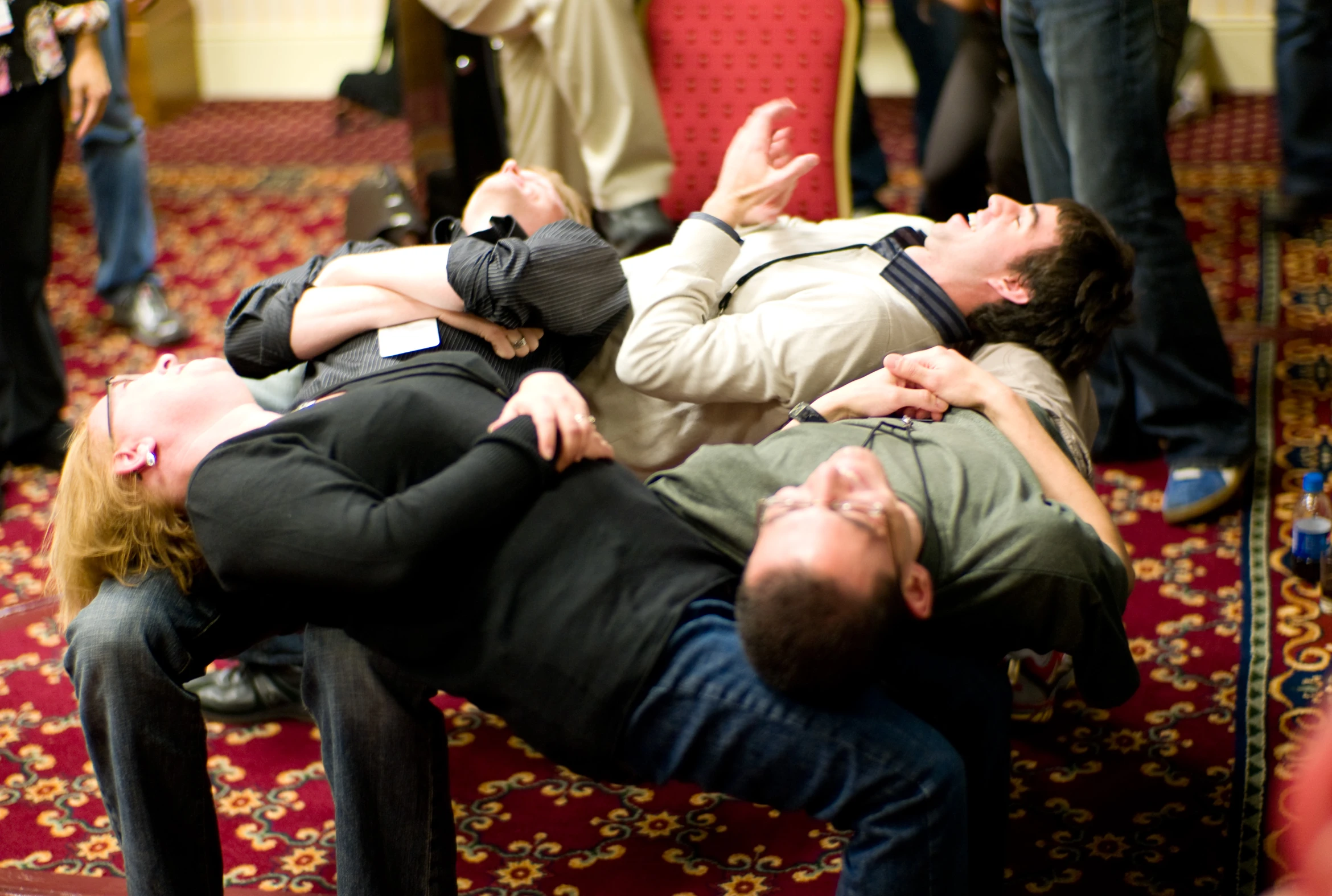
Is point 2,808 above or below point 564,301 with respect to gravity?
below

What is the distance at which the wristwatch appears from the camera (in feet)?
5.55

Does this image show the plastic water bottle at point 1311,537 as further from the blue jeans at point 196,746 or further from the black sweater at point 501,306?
the blue jeans at point 196,746

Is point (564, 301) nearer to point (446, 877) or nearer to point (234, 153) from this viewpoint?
point (446, 877)

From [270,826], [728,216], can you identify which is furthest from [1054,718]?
[270,826]

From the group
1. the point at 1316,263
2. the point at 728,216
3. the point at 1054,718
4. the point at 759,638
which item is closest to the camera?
the point at 759,638

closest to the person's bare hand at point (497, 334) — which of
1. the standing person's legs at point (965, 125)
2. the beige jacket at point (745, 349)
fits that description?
the beige jacket at point (745, 349)

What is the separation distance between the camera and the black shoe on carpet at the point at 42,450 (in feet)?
10.1

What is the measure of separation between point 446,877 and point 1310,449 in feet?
6.91

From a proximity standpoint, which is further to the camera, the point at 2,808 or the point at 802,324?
the point at 2,808

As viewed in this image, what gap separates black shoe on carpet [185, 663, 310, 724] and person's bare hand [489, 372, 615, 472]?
37.4 inches

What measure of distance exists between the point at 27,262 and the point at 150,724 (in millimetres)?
1803

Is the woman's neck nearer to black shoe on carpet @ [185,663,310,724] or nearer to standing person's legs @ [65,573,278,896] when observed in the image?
standing person's legs @ [65,573,278,896]

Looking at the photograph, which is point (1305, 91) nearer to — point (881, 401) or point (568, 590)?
point (881, 401)

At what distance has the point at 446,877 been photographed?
1.66 m
